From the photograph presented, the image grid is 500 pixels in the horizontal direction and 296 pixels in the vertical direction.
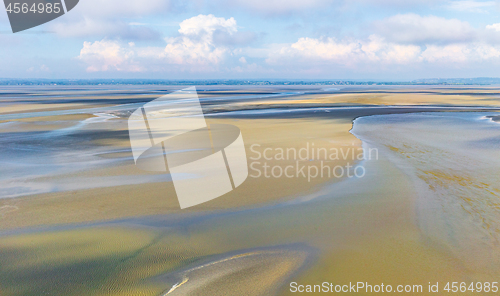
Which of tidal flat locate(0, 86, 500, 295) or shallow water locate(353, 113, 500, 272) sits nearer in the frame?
tidal flat locate(0, 86, 500, 295)

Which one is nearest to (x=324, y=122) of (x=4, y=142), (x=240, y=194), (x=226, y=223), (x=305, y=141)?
(x=305, y=141)

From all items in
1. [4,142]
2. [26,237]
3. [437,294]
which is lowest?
[437,294]

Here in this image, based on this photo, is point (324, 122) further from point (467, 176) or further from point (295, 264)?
point (295, 264)

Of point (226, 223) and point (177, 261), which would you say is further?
point (226, 223)

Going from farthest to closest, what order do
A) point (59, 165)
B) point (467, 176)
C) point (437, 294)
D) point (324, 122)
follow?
point (324, 122), point (59, 165), point (467, 176), point (437, 294)

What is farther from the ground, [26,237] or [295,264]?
[26,237]

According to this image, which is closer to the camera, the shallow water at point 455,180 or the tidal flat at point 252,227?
the tidal flat at point 252,227

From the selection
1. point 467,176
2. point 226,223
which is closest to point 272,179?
point 226,223

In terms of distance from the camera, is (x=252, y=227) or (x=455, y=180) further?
(x=455, y=180)

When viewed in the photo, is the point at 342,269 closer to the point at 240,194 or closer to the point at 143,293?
the point at 143,293

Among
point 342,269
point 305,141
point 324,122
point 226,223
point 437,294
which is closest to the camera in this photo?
point 437,294
